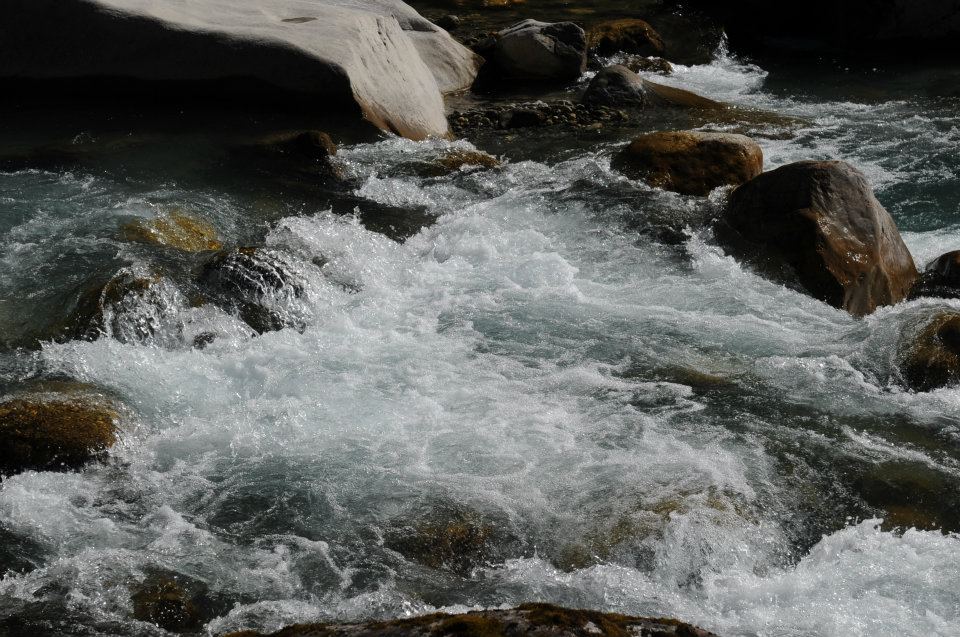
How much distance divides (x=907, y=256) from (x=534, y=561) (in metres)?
5.36

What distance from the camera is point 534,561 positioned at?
5.14 m

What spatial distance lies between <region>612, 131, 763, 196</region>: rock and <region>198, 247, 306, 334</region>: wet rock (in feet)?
12.9

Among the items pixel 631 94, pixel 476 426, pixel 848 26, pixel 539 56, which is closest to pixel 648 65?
pixel 539 56

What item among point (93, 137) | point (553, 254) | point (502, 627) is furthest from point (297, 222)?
point (502, 627)

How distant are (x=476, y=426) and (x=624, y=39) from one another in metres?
11.7

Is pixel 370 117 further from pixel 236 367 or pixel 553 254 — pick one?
pixel 236 367

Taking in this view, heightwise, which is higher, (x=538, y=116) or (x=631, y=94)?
(x=631, y=94)

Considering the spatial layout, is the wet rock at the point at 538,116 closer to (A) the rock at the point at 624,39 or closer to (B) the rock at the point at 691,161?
(B) the rock at the point at 691,161

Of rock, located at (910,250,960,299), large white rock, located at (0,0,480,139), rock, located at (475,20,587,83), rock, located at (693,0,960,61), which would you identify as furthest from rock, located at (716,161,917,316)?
rock, located at (693,0,960,61)

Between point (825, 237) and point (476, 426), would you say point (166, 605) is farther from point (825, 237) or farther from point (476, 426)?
point (825, 237)

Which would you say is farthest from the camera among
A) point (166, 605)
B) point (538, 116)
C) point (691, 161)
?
point (538, 116)

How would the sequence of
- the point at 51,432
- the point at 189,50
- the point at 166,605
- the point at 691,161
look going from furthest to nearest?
1. the point at 189,50
2. the point at 691,161
3. the point at 51,432
4. the point at 166,605

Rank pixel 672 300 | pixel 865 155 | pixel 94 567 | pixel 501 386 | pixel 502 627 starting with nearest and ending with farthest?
pixel 502 627 → pixel 94 567 → pixel 501 386 → pixel 672 300 → pixel 865 155

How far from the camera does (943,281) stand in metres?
8.59
